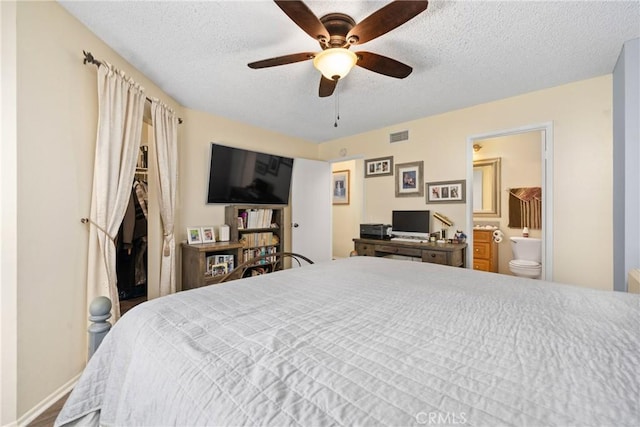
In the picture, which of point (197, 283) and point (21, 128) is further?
point (197, 283)

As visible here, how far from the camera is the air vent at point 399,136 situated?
388 cm

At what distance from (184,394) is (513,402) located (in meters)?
0.74

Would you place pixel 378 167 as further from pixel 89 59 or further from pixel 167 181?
pixel 89 59

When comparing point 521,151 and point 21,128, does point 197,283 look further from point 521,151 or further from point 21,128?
point 521,151

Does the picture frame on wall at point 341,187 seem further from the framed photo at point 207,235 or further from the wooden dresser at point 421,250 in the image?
the framed photo at point 207,235

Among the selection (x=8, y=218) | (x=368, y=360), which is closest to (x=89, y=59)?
(x=8, y=218)

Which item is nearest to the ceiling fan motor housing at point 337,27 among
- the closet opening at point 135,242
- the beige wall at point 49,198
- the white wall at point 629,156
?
the beige wall at point 49,198

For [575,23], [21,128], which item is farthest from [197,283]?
[575,23]

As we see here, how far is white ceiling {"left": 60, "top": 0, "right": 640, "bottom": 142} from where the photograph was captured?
167 cm

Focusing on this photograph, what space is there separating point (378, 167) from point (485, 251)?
2321mm

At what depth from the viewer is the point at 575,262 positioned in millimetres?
2643

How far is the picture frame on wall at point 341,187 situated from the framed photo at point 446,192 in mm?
2409

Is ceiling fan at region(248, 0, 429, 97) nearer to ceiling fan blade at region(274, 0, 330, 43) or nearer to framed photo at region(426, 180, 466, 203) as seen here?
ceiling fan blade at region(274, 0, 330, 43)

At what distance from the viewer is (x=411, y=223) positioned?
149 inches
